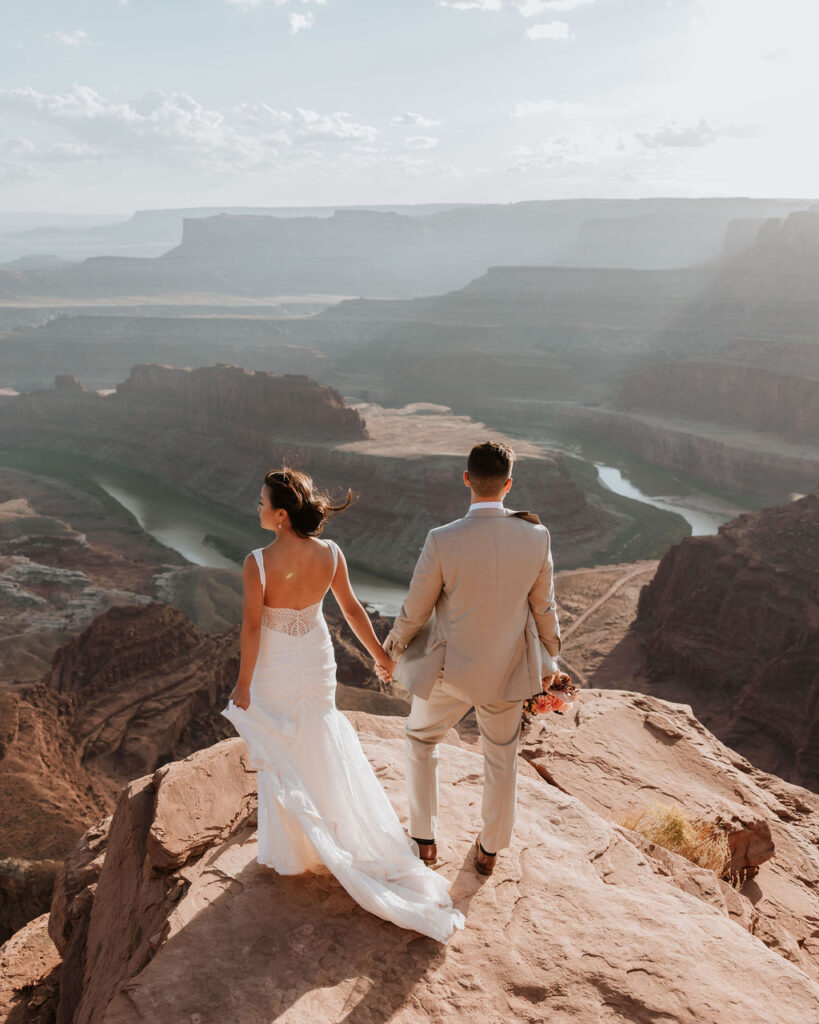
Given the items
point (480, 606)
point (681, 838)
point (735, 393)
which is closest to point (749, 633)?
point (681, 838)

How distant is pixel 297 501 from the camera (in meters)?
3.73

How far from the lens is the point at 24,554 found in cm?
3950

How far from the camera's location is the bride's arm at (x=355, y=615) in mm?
3994

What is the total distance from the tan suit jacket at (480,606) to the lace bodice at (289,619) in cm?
42

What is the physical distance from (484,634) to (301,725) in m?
1.02

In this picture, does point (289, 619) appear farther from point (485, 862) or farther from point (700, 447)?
point (700, 447)

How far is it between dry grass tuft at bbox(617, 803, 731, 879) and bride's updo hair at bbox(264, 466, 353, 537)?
3346 millimetres

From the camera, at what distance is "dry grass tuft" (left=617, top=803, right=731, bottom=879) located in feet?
17.6

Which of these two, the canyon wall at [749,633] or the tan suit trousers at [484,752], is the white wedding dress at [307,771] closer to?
the tan suit trousers at [484,752]

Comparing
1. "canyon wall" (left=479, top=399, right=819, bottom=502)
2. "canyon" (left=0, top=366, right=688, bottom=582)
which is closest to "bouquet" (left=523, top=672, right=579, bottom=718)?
"canyon" (left=0, top=366, right=688, bottom=582)

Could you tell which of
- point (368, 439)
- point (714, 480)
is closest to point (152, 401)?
point (368, 439)

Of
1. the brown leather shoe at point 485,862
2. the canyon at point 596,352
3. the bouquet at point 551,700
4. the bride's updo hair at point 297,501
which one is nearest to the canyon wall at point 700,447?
the canyon at point 596,352

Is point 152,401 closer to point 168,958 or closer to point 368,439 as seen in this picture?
point 368,439

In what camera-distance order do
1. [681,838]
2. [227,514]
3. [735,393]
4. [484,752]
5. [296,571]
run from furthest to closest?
[735,393]
[227,514]
[681,838]
[484,752]
[296,571]
